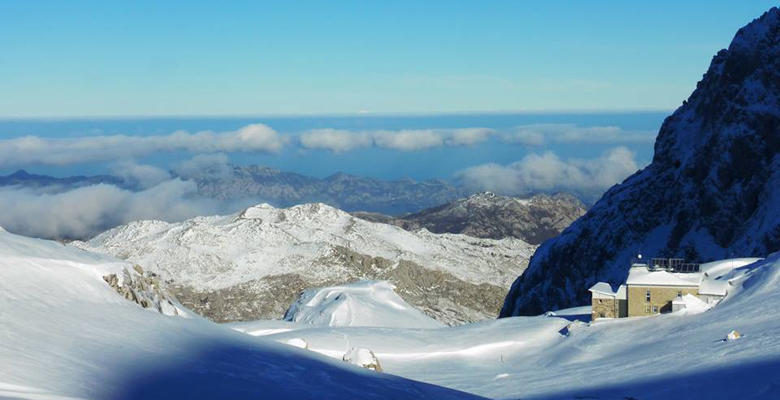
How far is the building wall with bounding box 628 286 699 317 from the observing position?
63219mm

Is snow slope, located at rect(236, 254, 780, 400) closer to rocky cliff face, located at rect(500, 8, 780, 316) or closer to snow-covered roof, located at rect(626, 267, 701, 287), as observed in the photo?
snow-covered roof, located at rect(626, 267, 701, 287)

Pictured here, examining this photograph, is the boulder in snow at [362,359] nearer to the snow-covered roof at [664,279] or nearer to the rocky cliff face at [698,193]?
the snow-covered roof at [664,279]

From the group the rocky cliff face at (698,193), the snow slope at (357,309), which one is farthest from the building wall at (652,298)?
the rocky cliff face at (698,193)

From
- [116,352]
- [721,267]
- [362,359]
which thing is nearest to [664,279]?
[721,267]

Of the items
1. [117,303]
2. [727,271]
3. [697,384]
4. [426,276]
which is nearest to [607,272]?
[727,271]

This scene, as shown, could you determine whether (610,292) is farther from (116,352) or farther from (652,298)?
(116,352)

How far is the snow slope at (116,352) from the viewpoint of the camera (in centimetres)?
2236

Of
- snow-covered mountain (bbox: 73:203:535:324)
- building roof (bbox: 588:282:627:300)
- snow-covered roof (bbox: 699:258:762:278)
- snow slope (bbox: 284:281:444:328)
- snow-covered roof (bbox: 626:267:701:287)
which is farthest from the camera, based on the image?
snow-covered mountain (bbox: 73:203:535:324)

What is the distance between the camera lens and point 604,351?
54.8 metres

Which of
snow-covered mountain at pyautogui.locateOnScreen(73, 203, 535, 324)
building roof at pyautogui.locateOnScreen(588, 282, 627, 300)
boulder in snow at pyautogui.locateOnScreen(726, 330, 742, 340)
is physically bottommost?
snow-covered mountain at pyautogui.locateOnScreen(73, 203, 535, 324)

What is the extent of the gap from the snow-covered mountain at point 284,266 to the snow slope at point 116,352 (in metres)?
117

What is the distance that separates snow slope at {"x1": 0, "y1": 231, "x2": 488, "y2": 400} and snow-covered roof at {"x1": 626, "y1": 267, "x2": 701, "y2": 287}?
116 ft

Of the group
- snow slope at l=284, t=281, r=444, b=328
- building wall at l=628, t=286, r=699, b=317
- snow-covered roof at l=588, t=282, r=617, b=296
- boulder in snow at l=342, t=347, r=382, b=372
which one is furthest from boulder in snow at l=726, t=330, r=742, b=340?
snow slope at l=284, t=281, r=444, b=328

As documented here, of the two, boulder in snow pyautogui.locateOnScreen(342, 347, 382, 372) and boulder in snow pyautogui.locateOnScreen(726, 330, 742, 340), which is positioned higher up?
boulder in snow pyautogui.locateOnScreen(726, 330, 742, 340)
